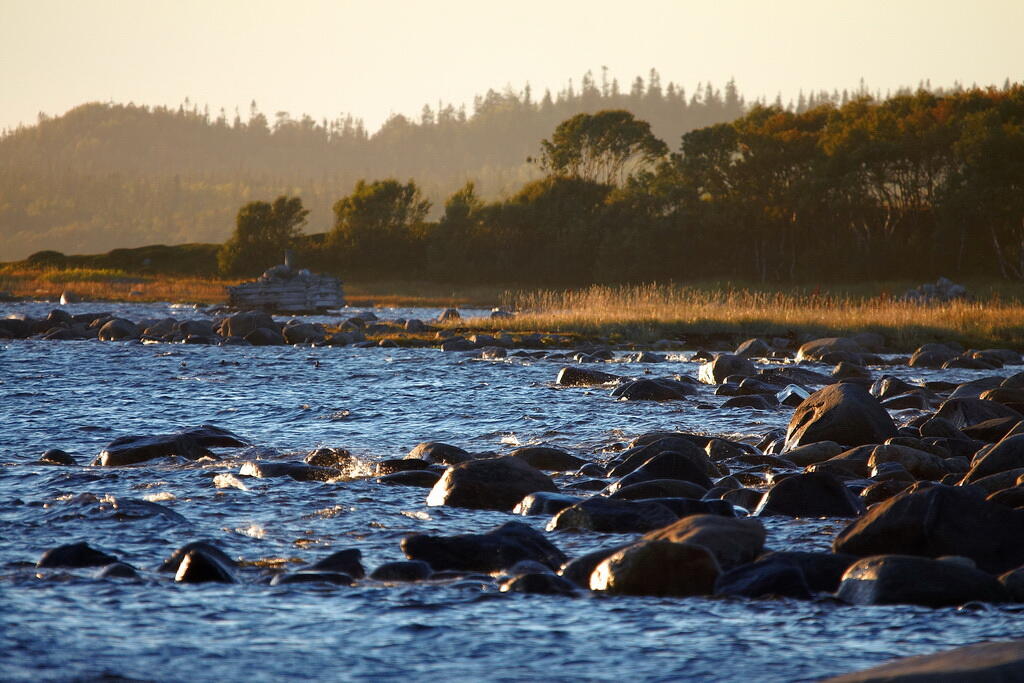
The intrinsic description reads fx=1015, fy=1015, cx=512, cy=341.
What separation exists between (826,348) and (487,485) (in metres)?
16.0

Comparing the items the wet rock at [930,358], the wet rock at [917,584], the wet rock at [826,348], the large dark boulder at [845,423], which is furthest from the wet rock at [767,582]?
the wet rock at [826,348]

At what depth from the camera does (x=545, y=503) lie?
743 centimetres

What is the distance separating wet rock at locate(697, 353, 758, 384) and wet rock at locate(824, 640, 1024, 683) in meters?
13.3

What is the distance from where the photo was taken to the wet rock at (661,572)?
18.2ft

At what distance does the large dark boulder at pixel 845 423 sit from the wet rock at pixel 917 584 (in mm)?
4597

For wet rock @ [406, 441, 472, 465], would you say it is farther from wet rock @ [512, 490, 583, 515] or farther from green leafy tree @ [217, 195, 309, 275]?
green leafy tree @ [217, 195, 309, 275]

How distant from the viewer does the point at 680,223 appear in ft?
198

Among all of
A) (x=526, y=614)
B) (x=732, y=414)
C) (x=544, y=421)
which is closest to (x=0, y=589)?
(x=526, y=614)

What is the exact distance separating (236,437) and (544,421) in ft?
12.8

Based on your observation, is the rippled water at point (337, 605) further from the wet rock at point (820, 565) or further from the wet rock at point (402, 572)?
the wet rock at point (820, 565)

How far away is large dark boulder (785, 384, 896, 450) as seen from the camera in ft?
33.3

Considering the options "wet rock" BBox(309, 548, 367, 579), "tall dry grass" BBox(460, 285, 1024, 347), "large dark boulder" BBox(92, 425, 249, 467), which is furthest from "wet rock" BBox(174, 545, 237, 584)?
"tall dry grass" BBox(460, 285, 1024, 347)

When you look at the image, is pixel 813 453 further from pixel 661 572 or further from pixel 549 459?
pixel 661 572

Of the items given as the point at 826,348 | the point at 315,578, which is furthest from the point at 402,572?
the point at 826,348
